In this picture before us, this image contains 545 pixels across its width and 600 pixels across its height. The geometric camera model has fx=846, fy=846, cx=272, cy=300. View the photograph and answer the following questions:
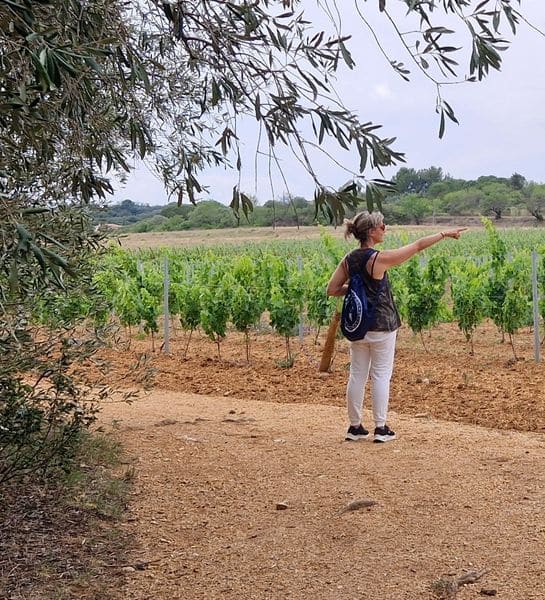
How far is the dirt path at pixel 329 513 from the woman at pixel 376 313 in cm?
37

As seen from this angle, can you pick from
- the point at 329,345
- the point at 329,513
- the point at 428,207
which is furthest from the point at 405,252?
the point at 428,207

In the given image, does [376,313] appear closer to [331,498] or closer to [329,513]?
[331,498]

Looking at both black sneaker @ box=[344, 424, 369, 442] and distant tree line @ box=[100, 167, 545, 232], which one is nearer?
distant tree line @ box=[100, 167, 545, 232]

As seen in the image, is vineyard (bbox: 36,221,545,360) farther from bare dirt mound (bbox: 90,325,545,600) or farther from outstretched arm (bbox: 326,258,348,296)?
outstretched arm (bbox: 326,258,348,296)

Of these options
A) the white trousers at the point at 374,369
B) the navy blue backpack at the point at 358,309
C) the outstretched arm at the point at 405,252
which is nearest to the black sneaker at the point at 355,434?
the white trousers at the point at 374,369

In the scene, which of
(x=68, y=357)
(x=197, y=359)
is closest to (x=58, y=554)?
(x=68, y=357)

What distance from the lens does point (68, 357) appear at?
4449 mm

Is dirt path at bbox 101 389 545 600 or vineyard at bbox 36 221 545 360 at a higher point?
vineyard at bbox 36 221 545 360

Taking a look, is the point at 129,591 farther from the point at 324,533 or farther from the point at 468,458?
the point at 468,458

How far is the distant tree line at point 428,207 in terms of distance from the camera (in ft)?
12.1

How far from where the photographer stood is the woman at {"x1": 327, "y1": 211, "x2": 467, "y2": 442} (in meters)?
6.07

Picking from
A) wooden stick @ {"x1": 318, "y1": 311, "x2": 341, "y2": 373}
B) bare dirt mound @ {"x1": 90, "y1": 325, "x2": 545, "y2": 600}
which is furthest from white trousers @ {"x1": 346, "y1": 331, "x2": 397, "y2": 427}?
wooden stick @ {"x1": 318, "y1": 311, "x2": 341, "y2": 373}

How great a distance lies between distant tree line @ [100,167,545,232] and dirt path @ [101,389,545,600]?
168 centimetres

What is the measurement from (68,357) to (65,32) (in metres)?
1.76
